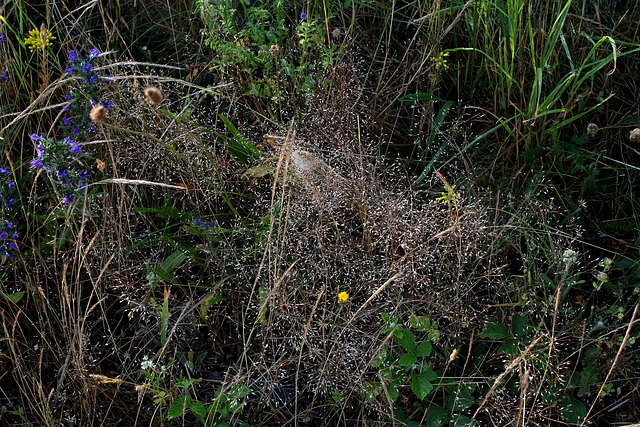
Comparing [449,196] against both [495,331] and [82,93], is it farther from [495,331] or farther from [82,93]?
[82,93]

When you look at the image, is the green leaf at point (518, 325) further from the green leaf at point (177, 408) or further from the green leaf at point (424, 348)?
the green leaf at point (177, 408)

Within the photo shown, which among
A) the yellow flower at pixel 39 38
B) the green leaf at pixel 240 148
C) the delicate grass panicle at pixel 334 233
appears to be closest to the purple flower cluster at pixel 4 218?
the delicate grass panicle at pixel 334 233

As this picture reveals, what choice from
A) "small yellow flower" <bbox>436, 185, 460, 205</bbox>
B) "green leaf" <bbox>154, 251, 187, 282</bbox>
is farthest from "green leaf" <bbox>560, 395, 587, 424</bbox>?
"green leaf" <bbox>154, 251, 187, 282</bbox>

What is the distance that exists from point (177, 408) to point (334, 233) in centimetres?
73

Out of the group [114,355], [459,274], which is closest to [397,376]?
[459,274]

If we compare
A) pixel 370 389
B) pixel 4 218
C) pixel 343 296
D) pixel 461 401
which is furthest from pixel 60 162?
pixel 461 401

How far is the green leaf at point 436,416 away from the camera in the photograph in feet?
4.87

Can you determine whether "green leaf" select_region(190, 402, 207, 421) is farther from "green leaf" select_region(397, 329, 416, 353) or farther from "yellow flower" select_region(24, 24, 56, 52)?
"yellow flower" select_region(24, 24, 56, 52)

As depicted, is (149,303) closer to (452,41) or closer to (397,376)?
(397,376)

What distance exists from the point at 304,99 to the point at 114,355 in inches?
47.6

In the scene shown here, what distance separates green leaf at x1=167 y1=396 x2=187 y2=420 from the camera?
1.44 meters

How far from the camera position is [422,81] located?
6.82ft

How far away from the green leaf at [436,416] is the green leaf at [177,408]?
2.33 ft

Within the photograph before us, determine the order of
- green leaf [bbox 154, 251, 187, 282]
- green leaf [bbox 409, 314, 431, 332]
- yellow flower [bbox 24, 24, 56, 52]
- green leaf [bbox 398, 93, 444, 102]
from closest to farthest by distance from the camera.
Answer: green leaf [bbox 409, 314, 431, 332], green leaf [bbox 154, 251, 187, 282], yellow flower [bbox 24, 24, 56, 52], green leaf [bbox 398, 93, 444, 102]
